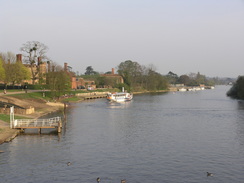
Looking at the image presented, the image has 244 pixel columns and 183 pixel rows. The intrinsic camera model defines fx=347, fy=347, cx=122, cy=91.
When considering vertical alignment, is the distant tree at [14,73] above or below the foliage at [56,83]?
above

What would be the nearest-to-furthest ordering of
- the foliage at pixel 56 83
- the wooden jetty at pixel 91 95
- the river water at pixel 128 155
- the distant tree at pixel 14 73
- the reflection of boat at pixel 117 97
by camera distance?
the river water at pixel 128 155 → the foliage at pixel 56 83 → the distant tree at pixel 14 73 → the reflection of boat at pixel 117 97 → the wooden jetty at pixel 91 95

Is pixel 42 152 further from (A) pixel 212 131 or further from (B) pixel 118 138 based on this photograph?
(A) pixel 212 131

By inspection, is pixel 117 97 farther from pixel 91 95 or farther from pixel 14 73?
pixel 14 73

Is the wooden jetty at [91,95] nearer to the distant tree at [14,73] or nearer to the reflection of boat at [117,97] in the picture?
the reflection of boat at [117,97]

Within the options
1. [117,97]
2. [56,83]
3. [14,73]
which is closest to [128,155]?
Answer: [56,83]

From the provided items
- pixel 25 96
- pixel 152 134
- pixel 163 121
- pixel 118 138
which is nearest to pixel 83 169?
pixel 118 138

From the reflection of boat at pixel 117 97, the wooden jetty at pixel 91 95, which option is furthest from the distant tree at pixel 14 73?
the reflection of boat at pixel 117 97

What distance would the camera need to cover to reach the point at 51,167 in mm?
35031

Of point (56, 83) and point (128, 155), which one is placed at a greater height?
point (56, 83)

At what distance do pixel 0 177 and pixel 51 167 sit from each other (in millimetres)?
5281

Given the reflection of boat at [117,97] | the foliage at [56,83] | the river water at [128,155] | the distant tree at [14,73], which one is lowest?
the river water at [128,155]

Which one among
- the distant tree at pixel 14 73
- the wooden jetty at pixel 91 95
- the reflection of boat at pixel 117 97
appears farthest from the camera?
the wooden jetty at pixel 91 95

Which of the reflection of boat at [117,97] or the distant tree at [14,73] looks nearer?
the distant tree at [14,73]

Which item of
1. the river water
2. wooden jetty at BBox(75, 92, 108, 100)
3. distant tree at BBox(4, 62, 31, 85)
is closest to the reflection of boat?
wooden jetty at BBox(75, 92, 108, 100)
